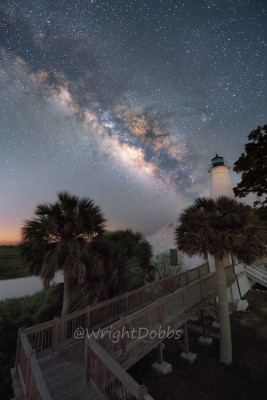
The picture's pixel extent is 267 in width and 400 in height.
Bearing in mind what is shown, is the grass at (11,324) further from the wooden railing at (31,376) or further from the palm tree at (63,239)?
the wooden railing at (31,376)

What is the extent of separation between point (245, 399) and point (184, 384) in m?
2.35

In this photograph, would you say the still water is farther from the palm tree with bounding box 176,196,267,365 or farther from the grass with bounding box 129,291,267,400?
the palm tree with bounding box 176,196,267,365

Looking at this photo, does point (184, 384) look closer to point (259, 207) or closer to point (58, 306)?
point (58, 306)

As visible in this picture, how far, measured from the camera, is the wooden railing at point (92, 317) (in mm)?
7250

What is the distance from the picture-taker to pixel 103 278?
10383 millimetres

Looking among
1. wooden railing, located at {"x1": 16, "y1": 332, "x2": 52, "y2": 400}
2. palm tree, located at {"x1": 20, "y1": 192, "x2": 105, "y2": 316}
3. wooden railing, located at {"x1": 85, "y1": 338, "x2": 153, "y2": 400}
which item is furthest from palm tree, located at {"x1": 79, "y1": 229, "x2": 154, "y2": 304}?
wooden railing, located at {"x1": 85, "y1": 338, "x2": 153, "y2": 400}

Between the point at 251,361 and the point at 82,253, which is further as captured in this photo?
the point at 251,361

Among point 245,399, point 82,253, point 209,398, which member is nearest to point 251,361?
point 245,399

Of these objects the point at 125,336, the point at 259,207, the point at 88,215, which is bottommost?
the point at 125,336

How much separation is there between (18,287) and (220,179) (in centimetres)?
3555

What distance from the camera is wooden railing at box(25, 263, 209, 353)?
725cm

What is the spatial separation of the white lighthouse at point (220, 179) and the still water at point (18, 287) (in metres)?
27.5

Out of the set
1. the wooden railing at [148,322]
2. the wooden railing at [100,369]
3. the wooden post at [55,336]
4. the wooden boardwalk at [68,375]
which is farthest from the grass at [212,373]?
the wooden railing at [100,369]

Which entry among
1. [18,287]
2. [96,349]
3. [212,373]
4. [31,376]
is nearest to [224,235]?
[212,373]
